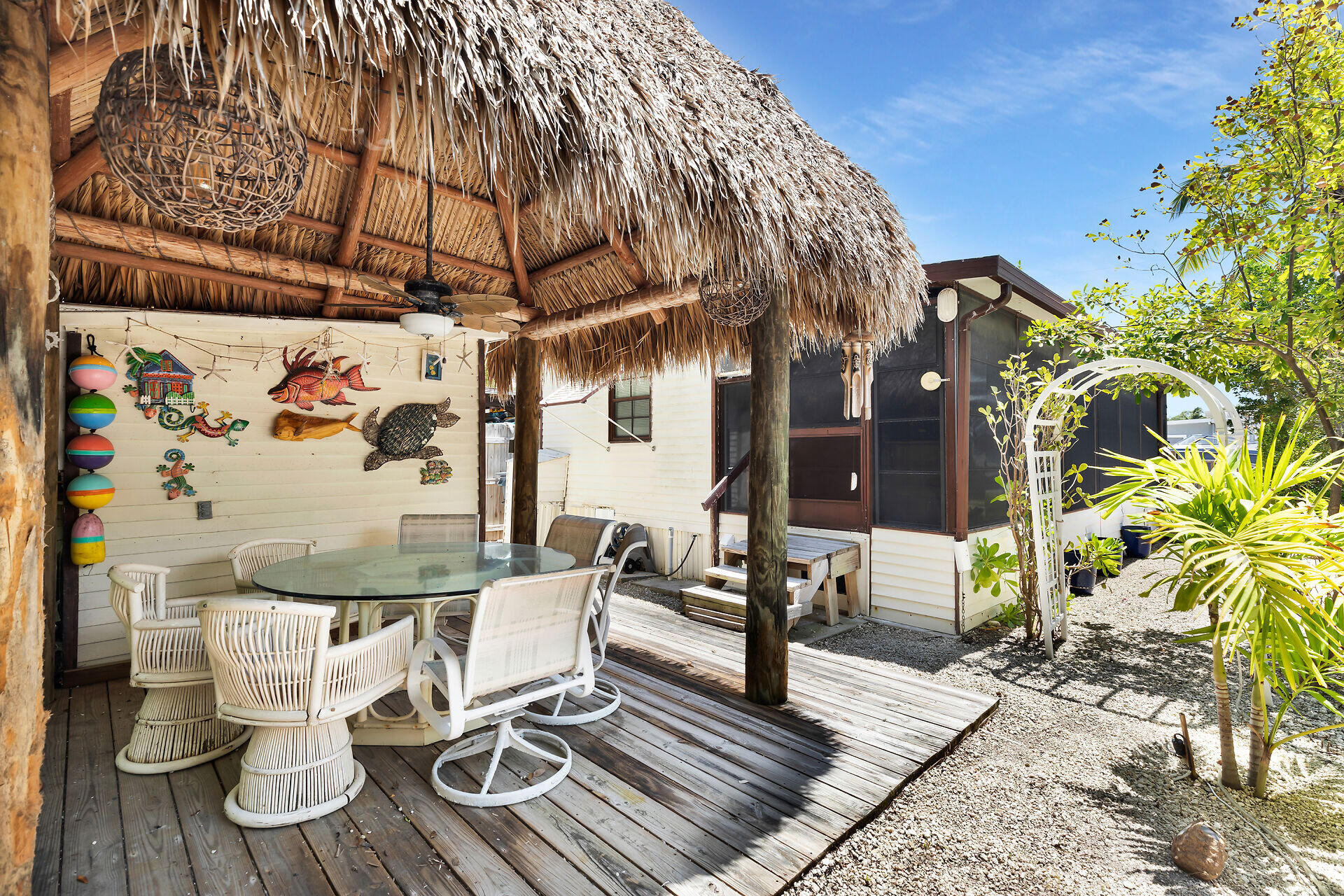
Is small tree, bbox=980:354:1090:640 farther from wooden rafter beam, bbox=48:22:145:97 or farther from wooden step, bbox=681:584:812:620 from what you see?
wooden rafter beam, bbox=48:22:145:97

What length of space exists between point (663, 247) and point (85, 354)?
3.51m

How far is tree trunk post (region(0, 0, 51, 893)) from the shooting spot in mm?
995

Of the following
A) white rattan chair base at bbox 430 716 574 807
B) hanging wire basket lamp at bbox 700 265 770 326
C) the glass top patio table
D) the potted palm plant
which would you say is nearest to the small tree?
the potted palm plant

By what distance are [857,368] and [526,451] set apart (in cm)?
277

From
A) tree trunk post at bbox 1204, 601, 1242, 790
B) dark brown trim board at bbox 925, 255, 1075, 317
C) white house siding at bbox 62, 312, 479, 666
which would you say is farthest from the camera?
dark brown trim board at bbox 925, 255, 1075, 317

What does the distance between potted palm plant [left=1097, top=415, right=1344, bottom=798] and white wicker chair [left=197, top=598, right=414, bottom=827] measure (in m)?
3.10

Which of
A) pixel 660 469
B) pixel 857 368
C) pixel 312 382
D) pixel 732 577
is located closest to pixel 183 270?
pixel 312 382

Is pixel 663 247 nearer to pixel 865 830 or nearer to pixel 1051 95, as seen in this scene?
pixel 865 830

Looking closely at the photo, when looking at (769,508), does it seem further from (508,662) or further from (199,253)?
(199,253)

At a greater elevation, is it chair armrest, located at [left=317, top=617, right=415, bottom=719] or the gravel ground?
chair armrest, located at [left=317, top=617, right=415, bottom=719]

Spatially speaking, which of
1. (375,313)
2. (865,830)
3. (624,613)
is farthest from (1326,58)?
(375,313)

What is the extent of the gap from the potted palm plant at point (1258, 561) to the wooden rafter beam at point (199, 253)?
13.0ft

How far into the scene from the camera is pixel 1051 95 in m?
7.92

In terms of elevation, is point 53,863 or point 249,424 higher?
point 249,424
